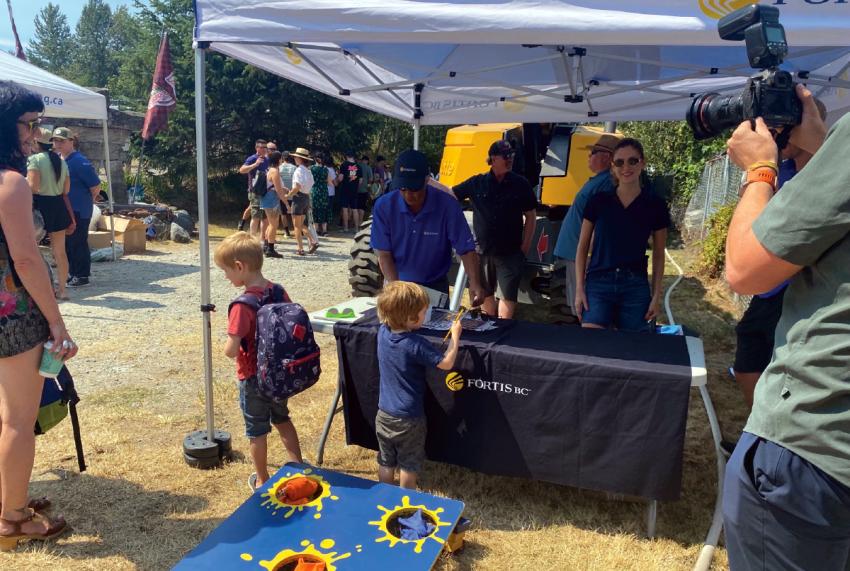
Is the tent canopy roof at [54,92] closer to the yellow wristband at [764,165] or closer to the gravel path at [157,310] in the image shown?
the gravel path at [157,310]

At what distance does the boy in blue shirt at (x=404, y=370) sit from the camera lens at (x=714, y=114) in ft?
4.24

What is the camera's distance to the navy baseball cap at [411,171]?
3383mm

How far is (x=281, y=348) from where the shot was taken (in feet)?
8.96

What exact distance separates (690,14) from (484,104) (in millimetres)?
3381

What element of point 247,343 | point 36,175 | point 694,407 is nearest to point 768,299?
point 694,407

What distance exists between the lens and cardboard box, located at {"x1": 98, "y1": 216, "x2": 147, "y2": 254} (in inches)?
391

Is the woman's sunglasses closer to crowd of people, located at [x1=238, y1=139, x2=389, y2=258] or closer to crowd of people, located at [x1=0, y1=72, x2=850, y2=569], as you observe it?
crowd of people, located at [x1=0, y1=72, x2=850, y2=569]

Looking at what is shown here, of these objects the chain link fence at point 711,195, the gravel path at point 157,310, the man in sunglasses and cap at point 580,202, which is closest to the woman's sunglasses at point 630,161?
the man in sunglasses and cap at point 580,202

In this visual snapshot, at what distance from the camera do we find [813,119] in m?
1.51

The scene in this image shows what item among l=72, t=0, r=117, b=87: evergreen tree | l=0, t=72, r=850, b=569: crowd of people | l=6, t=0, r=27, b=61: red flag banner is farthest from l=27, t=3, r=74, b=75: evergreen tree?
l=0, t=72, r=850, b=569: crowd of people

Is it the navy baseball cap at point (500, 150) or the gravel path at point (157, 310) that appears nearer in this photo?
the navy baseball cap at point (500, 150)

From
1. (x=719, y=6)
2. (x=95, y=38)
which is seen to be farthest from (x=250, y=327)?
(x=95, y=38)

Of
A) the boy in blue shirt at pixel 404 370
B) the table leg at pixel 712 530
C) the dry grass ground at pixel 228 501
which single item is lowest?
the dry grass ground at pixel 228 501

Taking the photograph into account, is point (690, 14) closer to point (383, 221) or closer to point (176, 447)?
point (383, 221)
